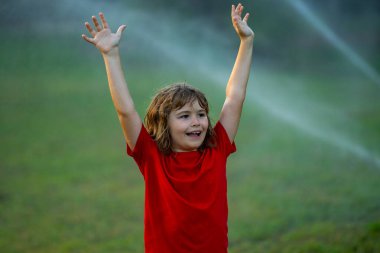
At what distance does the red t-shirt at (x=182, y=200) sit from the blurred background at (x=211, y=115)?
6.57ft

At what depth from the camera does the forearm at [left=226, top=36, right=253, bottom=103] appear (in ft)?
8.05

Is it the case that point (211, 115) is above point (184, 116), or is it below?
above

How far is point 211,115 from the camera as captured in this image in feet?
20.3

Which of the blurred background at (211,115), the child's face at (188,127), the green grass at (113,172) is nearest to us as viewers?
the child's face at (188,127)

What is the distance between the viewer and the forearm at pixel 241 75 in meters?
2.46

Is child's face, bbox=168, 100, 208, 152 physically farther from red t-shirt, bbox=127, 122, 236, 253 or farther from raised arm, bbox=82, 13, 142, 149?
raised arm, bbox=82, 13, 142, 149

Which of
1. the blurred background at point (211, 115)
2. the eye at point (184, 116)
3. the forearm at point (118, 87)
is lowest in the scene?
the eye at point (184, 116)

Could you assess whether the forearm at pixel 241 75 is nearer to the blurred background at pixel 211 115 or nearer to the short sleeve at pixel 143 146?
the short sleeve at pixel 143 146

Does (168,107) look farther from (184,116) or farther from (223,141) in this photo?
(223,141)

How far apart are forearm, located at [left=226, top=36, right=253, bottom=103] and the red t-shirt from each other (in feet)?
0.89

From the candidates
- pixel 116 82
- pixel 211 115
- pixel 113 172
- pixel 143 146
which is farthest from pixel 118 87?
pixel 211 115

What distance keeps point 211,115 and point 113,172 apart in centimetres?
124

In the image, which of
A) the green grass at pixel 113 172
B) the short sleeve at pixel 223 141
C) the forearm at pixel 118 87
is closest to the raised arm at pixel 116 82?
the forearm at pixel 118 87

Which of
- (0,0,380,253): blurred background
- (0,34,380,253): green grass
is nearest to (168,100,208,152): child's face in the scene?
(0,34,380,253): green grass
